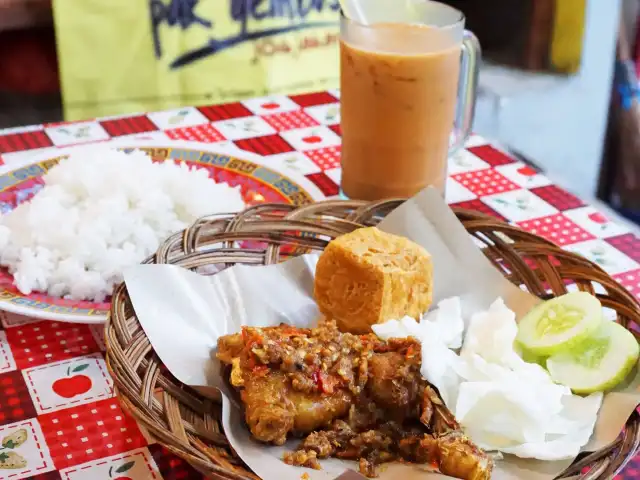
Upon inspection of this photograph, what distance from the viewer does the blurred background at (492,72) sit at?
2441mm

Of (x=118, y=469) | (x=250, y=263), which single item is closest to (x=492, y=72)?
(x=250, y=263)

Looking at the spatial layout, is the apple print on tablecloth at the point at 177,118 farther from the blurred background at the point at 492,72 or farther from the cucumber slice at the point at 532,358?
the cucumber slice at the point at 532,358

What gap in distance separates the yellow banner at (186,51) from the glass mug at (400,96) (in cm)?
138

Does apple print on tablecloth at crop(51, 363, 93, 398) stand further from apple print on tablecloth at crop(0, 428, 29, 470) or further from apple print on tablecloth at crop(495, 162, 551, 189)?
apple print on tablecloth at crop(495, 162, 551, 189)

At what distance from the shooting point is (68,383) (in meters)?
0.96

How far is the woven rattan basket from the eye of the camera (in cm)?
76

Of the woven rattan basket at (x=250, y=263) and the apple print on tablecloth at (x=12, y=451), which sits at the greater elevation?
the woven rattan basket at (x=250, y=263)

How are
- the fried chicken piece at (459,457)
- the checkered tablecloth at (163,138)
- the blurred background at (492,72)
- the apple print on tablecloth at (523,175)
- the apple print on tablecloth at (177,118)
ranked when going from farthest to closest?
the blurred background at (492,72)
the apple print on tablecloth at (177,118)
the apple print on tablecloth at (523,175)
the checkered tablecloth at (163,138)
the fried chicken piece at (459,457)

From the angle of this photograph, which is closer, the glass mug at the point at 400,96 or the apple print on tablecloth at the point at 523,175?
the glass mug at the point at 400,96

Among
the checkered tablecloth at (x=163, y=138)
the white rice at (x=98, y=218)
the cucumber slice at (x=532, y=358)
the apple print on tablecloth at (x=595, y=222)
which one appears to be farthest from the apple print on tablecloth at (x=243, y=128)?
the cucumber slice at (x=532, y=358)

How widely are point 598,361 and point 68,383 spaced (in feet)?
2.17

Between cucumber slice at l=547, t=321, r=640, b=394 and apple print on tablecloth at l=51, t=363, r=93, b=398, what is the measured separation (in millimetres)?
577

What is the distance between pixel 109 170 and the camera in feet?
4.08

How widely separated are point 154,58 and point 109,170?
4.90ft
